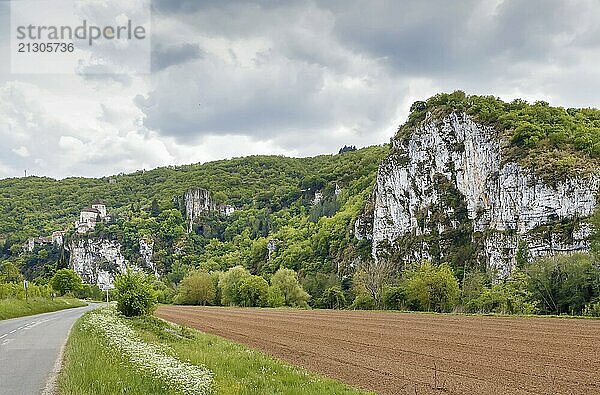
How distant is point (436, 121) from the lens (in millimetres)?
153000

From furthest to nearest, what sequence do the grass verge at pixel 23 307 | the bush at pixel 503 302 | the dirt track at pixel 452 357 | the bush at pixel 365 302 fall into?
the bush at pixel 365 302 → the bush at pixel 503 302 → the grass verge at pixel 23 307 → the dirt track at pixel 452 357

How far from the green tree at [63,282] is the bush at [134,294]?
9886cm

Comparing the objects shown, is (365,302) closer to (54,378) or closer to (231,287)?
(231,287)

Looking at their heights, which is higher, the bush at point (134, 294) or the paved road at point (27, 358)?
the bush at point (134, 294)

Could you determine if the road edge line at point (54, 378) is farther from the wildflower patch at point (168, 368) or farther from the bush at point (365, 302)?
the bush at point (365, 302)

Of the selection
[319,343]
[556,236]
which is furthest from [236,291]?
[319,343]

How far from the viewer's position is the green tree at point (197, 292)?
447ft

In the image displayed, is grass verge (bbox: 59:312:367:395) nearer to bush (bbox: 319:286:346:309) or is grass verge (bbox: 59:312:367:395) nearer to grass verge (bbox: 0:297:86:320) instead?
grass verge (bbox: 0:297:86:320)

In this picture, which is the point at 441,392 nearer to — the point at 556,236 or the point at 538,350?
the point at 538,350

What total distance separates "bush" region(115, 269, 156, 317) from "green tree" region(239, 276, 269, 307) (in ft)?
233

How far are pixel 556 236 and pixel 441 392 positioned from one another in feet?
336

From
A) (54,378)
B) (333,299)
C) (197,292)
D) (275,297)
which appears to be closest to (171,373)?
(54,378)

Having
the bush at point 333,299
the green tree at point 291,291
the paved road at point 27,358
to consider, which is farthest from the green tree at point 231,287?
the paved road at point 27,358

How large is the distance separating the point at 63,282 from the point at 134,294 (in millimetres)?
105055
